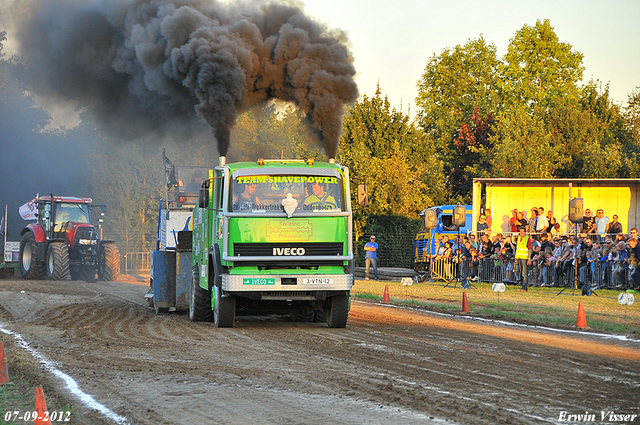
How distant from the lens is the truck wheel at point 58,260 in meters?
29.1

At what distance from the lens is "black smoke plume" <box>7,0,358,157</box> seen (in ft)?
75.9

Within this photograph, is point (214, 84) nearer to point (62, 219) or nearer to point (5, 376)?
point (62, 219)

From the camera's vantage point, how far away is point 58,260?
2914cm

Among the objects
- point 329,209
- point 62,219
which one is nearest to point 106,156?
point 62,219

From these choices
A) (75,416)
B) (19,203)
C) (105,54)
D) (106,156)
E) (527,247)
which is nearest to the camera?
(75,416)

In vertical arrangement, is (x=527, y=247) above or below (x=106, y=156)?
below

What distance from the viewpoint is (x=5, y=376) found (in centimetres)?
851

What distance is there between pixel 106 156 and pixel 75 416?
41907 mm

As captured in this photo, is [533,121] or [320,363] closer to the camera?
[320,363]

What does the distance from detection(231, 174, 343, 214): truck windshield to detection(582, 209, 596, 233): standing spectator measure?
1248 centimetres

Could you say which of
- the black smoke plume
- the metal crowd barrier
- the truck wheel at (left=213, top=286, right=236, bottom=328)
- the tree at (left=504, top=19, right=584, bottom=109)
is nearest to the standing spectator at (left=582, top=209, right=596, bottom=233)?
the metal crowd barrier

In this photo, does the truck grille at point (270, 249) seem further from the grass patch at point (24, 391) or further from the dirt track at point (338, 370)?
the grass patch at point (24, 391)

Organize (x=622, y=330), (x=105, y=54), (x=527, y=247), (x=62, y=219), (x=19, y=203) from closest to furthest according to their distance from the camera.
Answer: (x=622, y=330), (x=527, y=247), (x=105, y=54), (x=62, y=219), (x=19, y=203)

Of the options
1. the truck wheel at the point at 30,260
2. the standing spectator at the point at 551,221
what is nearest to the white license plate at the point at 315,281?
the standing spectator at the point at 551,221
